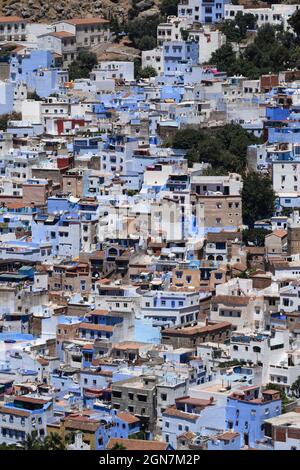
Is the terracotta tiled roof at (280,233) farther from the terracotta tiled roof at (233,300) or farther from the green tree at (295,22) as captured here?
the green tree at (295,22)

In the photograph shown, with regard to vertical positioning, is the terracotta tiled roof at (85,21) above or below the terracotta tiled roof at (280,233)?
above

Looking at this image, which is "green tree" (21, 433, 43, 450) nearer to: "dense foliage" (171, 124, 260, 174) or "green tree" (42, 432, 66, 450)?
"green tree" (42, 432, 66, 450)

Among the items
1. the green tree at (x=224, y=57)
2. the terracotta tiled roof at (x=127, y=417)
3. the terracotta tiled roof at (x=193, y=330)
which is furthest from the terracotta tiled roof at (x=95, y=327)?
the green tree at (x=224, y=57)

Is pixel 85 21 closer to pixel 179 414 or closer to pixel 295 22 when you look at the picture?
pixel 295 22

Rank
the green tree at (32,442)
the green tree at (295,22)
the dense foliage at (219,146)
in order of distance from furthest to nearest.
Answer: the green tree at (295,22) → the dense foliage at (219,146) → the green tree at (32,442)

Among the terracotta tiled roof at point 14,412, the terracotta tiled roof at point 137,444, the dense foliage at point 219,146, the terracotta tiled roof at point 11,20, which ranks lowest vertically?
the terracotta tiled roof at point 137,444

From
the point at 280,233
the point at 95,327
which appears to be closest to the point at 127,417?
the point at 95,327

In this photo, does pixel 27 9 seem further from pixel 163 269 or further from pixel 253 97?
pixel 163 269
